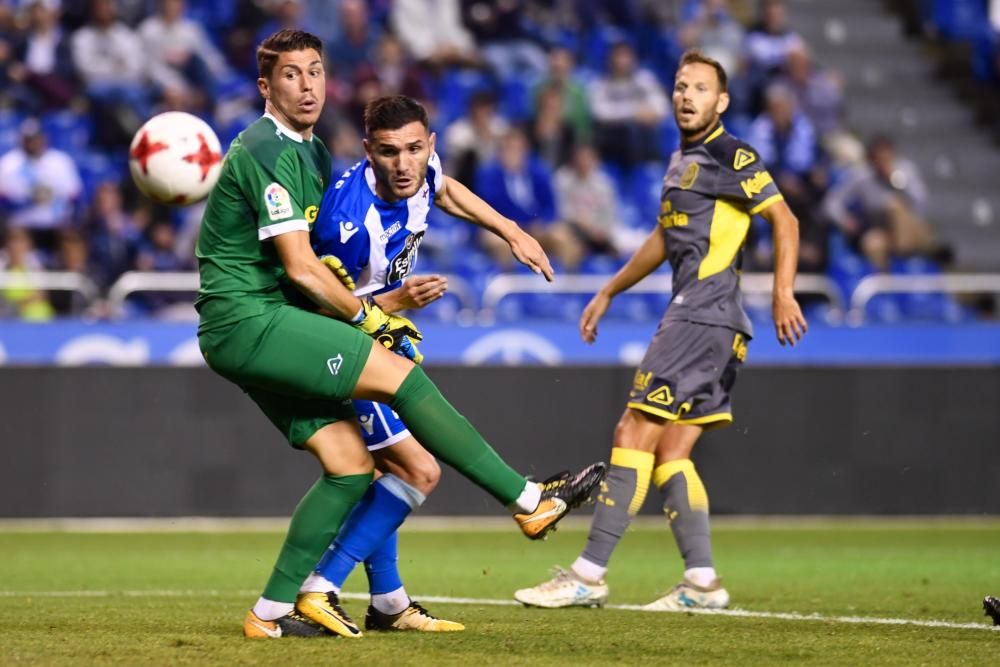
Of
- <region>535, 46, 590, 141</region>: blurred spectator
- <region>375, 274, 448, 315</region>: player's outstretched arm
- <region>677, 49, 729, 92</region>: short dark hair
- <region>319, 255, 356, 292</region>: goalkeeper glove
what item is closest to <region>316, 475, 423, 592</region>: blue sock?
<region>375, 274, 448, 315</region>: player's outstretched arm

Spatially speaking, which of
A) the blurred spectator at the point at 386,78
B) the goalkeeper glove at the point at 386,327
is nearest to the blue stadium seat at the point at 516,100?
the blurred spectator at the point at 386,78

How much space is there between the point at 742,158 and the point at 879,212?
27.1 ft

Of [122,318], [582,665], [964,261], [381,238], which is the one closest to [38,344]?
[122,318]

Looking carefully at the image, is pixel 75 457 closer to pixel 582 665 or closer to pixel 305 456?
pixel 305 456

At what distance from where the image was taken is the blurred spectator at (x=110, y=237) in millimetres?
13172

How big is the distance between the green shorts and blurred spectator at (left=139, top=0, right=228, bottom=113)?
953 centimetres

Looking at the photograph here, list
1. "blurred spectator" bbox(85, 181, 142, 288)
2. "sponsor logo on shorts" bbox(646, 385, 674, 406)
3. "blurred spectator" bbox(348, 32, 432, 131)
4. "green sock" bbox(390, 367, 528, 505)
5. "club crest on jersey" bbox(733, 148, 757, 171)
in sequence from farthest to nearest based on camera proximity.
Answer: "blurred spectator" bbox(348, 32, 432, 131)
"blurred spectator" bbox(85, 181, 142, 288)
"club crest on jersey" bbox(733, 148, 757, 171)
"sponsor logo on shorts" bbox(646, 385, 674, 406)
"green sock" bbox(390, 367, 528, 505)

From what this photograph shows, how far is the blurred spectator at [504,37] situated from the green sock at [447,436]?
11055 mm

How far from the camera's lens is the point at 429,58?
52.6ft

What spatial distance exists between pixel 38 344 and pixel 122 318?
0.66 meters

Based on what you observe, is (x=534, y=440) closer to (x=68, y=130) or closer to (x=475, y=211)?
(x=68, y=130)

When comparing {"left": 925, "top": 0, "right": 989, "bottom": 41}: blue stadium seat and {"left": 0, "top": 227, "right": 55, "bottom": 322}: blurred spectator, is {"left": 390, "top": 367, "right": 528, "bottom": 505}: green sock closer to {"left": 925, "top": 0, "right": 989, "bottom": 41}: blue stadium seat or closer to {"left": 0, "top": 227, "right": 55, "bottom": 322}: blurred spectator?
{"left": 0, "top": 227, "right": 55, "bottom": 322}: blurred spectator

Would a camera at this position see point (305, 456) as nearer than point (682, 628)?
No

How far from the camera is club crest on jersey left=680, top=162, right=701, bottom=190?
23.3 feet
